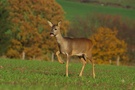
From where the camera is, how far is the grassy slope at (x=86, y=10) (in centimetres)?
9931

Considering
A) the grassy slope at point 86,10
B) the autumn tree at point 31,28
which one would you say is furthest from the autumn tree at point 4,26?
the grassy slope at point 86,10

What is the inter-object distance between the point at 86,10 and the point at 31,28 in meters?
37.1

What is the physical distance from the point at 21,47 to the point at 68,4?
4036 centimetres

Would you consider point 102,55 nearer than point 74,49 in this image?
No

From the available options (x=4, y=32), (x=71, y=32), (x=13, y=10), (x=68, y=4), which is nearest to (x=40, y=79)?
(x=4, y=32)

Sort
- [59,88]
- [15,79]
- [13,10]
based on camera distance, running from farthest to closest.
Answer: [13,10] < [15,79] < [59,88]

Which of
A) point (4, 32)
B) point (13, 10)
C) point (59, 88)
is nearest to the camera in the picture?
point (59, 88)

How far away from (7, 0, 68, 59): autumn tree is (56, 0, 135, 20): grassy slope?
86.6 feet

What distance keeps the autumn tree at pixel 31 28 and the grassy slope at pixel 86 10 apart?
26392 millimetres

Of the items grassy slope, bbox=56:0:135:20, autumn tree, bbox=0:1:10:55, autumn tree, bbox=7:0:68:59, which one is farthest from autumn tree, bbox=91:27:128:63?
grassy slope, bbox=56:0:135:20

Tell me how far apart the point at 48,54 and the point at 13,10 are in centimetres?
765

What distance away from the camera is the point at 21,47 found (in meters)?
65.8

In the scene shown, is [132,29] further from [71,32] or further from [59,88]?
[59,88]

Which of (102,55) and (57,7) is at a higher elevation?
(57,7)
